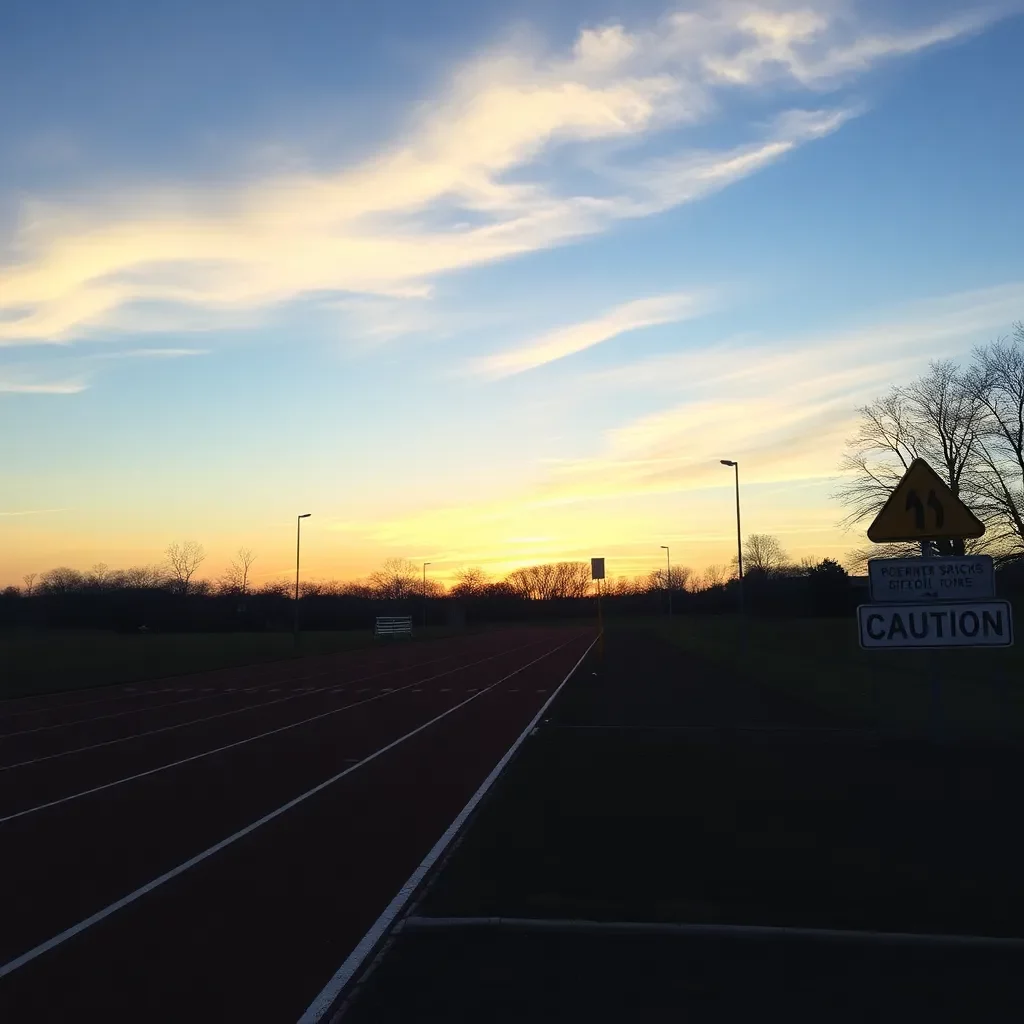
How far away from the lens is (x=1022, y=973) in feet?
18.6

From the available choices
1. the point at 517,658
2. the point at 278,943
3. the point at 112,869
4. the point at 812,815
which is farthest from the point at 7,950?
the point at 517,658

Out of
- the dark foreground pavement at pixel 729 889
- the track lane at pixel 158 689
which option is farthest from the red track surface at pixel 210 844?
the track lane at pixel 158 689

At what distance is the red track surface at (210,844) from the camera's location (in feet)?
19.3

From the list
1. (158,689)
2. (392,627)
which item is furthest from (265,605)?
(158,689)

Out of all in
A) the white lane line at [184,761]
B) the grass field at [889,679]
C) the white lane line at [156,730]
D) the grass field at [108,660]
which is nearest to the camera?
the white lane line at [184,761]

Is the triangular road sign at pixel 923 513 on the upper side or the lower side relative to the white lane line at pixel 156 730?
upper

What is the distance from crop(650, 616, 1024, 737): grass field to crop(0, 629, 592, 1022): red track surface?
23.5ft

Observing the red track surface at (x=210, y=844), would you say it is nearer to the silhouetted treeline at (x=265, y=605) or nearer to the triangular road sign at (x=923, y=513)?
the triangular road sign at (x=923, y=513)

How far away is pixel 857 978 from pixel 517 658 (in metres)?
46.4

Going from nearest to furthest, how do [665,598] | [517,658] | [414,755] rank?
1. [414,755]
2. [517,658]
3. [665,598]

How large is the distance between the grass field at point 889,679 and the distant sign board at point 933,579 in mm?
868

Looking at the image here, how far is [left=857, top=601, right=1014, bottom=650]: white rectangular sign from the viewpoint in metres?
14.1

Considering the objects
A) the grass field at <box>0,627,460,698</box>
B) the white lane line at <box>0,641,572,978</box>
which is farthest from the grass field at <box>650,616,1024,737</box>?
the grass field at <box>0,627,460,698</box>

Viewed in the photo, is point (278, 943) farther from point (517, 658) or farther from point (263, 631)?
point (263, 631)
